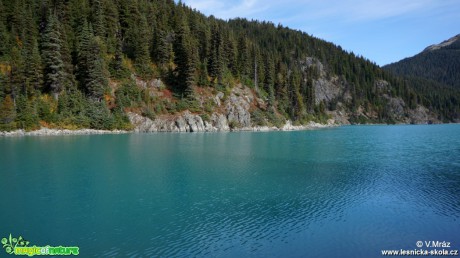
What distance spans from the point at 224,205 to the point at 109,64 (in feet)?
260

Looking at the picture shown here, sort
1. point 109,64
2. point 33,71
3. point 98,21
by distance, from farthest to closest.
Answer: point 98,21 < point 109,64 < point 33,71

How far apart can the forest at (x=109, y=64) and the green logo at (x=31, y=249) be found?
6240cm

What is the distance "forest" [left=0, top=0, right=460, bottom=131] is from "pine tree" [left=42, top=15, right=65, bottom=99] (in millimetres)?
238

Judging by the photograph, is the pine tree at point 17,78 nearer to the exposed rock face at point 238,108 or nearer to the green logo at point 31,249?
the exposed rock face at point 238,108

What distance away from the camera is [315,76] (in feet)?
639

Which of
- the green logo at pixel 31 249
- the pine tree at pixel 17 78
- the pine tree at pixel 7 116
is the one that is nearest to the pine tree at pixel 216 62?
the pine tree at pixel 17 78

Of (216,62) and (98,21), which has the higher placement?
(98,21)

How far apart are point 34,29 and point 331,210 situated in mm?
92122

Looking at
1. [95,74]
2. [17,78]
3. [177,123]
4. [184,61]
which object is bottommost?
[177,123]

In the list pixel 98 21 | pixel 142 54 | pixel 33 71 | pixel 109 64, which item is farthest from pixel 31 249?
pixel 98 21

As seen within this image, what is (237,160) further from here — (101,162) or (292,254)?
(292,254)

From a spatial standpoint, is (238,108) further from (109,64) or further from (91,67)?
(91,67)

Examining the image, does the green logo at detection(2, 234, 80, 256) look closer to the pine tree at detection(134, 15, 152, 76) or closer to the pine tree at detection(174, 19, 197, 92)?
the pine tree at detection(174, 19, 197, 92)

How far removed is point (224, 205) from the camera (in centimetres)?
2372
